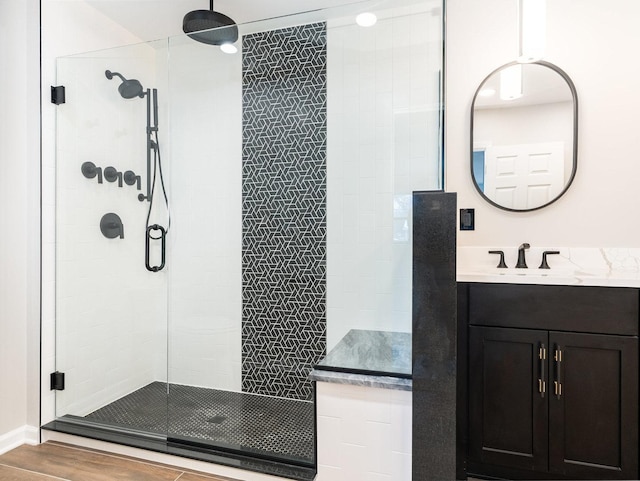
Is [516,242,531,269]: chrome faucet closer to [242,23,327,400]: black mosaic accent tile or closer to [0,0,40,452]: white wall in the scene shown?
[242,23,327,400]: black mosaic accent tile

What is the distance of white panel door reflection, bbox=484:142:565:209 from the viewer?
2.15 meters

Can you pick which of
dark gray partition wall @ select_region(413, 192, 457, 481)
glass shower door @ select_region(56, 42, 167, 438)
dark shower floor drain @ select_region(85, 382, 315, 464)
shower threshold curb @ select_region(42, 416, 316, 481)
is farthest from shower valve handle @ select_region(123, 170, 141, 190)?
dark gray partition wall @ select_region(413, 192, 457, 481)

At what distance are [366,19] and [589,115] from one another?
131 centimetres

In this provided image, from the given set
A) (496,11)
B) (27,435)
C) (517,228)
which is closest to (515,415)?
(517,228)

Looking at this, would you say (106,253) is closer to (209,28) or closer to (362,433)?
(209,28)

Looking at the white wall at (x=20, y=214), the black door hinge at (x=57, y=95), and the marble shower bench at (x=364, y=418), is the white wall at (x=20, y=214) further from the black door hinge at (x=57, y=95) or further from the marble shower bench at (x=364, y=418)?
the marble shower bench at (x=364, y=418)

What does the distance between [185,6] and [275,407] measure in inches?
101

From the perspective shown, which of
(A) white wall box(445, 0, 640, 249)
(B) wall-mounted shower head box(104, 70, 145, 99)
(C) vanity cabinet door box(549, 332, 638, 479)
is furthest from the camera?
(B) wall-mounted shower head box(104, 70, 145, 99)

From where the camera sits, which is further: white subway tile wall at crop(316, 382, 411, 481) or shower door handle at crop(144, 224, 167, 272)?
shower door handle at crop(144, 224, 167, 272)

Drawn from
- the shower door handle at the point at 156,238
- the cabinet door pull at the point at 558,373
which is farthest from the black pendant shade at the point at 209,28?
the cabinet door pull at the point at 558,373

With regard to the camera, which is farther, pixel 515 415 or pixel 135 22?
pixel 135 22

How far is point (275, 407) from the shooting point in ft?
7.55

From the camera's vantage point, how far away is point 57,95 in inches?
90.3

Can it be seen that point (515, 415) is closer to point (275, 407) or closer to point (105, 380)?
point (275, 407)
